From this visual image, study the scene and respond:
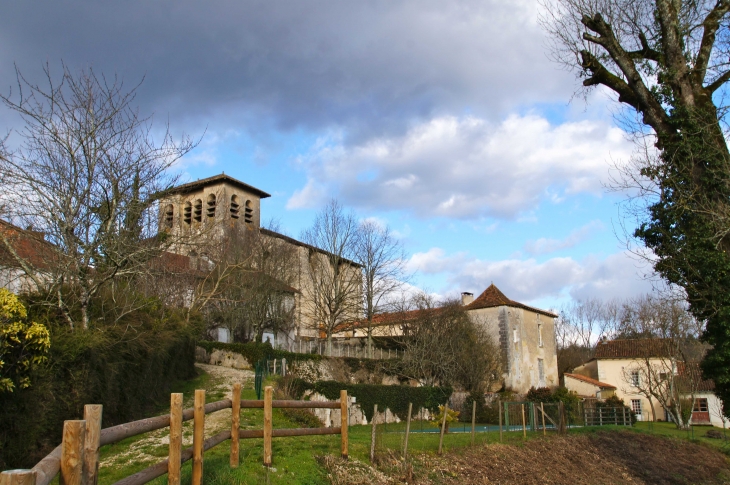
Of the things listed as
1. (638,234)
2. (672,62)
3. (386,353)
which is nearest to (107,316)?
(638,234)

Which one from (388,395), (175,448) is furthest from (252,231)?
(175,448)

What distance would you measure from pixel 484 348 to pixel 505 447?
2092 centimetres

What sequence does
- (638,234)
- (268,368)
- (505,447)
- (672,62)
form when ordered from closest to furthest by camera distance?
(672,62) < (638,234) < (505,447) < (268,368)

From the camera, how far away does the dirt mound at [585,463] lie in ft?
39.9

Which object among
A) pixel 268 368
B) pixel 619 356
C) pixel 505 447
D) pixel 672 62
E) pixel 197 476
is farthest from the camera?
pixel 619 356

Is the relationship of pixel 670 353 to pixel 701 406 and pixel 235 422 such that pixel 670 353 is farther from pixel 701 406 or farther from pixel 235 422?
pixel 235 422

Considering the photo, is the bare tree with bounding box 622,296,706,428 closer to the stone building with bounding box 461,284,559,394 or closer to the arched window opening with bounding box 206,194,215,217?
the stone building with bounding box 461,284,559,394

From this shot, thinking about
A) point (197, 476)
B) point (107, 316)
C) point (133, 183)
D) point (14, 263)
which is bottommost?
point (197, 476)

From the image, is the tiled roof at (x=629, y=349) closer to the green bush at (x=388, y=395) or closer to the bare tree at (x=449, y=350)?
the bare tree at (x=449, y=350)

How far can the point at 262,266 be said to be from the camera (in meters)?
37.9

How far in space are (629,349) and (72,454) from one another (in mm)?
46259

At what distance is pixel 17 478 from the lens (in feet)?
9.15

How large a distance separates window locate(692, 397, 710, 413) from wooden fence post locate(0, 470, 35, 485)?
46672 mm

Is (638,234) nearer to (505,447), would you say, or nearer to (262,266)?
(505,447)
